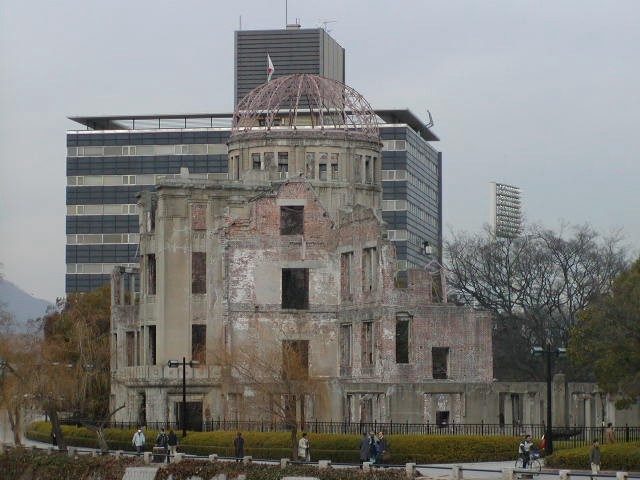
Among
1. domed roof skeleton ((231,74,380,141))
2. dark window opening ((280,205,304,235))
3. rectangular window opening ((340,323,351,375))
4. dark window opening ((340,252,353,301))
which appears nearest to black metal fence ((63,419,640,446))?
rectangular window opening ((340,323,351,375))

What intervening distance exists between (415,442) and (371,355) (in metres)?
15.1

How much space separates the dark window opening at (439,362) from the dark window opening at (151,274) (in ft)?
52.3

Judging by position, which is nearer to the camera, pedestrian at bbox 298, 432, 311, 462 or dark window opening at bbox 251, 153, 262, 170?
pedestrian at bbox 298, 432, 311, 462

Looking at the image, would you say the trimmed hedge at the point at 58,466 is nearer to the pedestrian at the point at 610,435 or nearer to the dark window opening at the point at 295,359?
the dark window opening at the point at 295,359

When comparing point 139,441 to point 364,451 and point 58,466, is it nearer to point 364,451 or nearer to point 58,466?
point 58,466

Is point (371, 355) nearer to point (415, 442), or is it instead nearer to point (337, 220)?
point (337, 220)

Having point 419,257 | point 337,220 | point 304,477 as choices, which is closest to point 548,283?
point 337,220

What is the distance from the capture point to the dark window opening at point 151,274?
3428 inches

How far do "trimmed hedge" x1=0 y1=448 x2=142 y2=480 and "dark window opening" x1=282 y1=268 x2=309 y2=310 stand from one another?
1640cm

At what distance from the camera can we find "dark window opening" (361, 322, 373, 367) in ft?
262

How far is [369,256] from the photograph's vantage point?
265ft

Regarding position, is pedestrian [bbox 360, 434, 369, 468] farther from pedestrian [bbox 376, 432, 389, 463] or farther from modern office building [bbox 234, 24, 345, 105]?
modern office building [bbox 234, 24, 345, 105]

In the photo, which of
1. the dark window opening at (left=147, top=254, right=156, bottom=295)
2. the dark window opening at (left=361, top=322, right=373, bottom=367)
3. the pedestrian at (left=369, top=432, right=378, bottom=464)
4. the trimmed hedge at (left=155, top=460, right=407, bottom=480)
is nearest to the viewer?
the trimmed hedge at (left=155, top=460, right=407, bottom=480)

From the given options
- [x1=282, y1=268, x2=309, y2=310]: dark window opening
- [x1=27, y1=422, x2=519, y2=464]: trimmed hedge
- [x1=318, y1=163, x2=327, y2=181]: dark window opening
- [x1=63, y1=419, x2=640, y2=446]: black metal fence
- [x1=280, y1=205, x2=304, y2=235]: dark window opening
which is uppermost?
[x1=318, y1=163, x2=327, y2=181]: dark window opening
